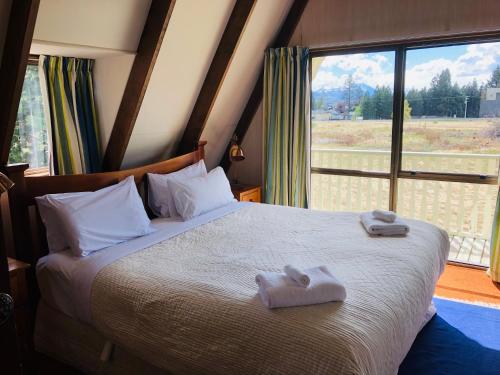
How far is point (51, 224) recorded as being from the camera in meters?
2.42

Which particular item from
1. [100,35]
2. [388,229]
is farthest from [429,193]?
[100,35]

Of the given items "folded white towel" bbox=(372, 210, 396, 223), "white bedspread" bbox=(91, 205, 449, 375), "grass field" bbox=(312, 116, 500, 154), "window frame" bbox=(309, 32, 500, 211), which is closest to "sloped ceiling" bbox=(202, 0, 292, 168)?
"window frame" bbox=(309, 32, 500, 211)

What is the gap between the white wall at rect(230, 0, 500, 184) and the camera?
330 cm

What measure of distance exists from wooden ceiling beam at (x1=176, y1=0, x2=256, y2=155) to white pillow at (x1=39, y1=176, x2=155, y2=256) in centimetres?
118

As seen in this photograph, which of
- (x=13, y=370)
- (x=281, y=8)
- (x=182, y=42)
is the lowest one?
(x=13, y=370)

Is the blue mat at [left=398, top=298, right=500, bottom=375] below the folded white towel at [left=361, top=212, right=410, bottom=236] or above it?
below

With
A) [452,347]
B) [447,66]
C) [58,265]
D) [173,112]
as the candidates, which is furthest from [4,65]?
[447,66]

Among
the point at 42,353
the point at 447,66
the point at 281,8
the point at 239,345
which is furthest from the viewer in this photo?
the point at 281,8

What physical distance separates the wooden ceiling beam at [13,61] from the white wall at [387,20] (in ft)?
8.92

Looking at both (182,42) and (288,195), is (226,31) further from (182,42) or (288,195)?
(288,195)

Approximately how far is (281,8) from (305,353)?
10.9 ft

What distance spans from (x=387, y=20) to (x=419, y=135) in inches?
43.1

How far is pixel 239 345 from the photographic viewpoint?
1623 millimetres

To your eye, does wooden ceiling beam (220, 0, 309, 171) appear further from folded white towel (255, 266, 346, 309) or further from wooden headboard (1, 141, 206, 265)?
folded white towel (255, 266, 346, 309)
